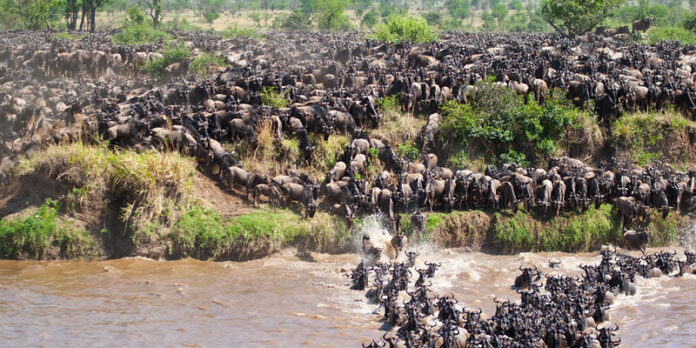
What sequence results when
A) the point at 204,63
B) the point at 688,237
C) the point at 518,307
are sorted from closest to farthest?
the point at 518,307 → the point at 688,237 → the point at 204,63

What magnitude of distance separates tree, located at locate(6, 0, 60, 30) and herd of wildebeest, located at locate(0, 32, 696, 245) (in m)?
19.0

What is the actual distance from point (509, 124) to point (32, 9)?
112ft

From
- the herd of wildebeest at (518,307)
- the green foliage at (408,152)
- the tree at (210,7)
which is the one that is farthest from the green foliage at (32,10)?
the herd of wildebeest at (518,307)

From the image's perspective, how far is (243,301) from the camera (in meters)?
10.6

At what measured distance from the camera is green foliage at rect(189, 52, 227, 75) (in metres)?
20.7

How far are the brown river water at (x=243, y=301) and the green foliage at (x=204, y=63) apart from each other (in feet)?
32.3

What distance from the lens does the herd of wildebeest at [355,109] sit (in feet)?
43.7

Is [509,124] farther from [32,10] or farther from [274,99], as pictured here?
[32,10]

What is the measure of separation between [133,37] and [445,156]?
61.4 feet

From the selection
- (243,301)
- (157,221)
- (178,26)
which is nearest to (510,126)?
(243,301)

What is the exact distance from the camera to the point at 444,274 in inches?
470

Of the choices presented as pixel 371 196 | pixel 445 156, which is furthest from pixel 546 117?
pixel 371 196

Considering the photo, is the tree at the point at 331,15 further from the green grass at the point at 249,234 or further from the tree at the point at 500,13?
the green grass at the point at 249,234

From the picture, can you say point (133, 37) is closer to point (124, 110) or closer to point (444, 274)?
point (124, 110)
